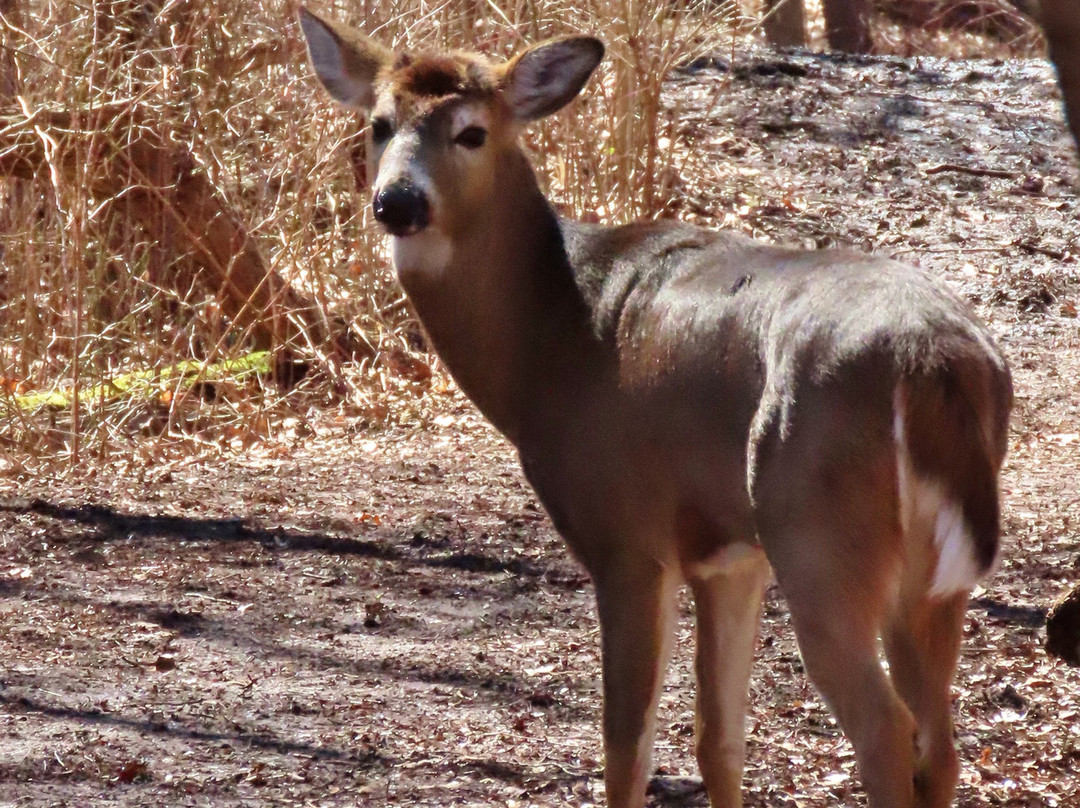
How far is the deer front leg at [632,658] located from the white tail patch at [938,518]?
0.92 meters

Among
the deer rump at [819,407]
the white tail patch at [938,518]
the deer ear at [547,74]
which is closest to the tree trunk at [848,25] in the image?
the deer ear at [547,74]

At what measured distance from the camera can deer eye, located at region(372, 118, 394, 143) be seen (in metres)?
4.97

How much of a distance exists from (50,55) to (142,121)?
2.29 feet

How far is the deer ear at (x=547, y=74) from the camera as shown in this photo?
5191 mm

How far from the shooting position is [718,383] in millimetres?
3980

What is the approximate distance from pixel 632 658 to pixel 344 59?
2352mm

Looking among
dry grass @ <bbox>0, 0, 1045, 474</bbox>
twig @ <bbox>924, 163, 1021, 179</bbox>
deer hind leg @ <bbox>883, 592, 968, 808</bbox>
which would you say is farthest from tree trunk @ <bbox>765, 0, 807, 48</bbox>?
deer hind leg @ <bbox>883, 592, 968, 808</bbox>

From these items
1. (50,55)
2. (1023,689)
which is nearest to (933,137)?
(50,55)

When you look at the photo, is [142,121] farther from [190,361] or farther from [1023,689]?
[1023,689]

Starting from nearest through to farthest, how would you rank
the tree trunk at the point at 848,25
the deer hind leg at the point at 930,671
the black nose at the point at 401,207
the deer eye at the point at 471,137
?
1. the deer hind leg at the point at 930,671
2. the black nose at the point at 401,207
3. the deer eye at the point at 471,137
4. the tree trunk at the point at 848,25

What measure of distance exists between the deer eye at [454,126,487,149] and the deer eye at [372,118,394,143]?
0.72 ft

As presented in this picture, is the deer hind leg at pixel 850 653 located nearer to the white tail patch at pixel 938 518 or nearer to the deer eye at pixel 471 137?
the white tail patch at pixel 938 518

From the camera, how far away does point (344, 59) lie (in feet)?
17.7

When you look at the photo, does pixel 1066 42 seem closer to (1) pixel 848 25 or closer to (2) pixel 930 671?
(2) pixel 930 671
